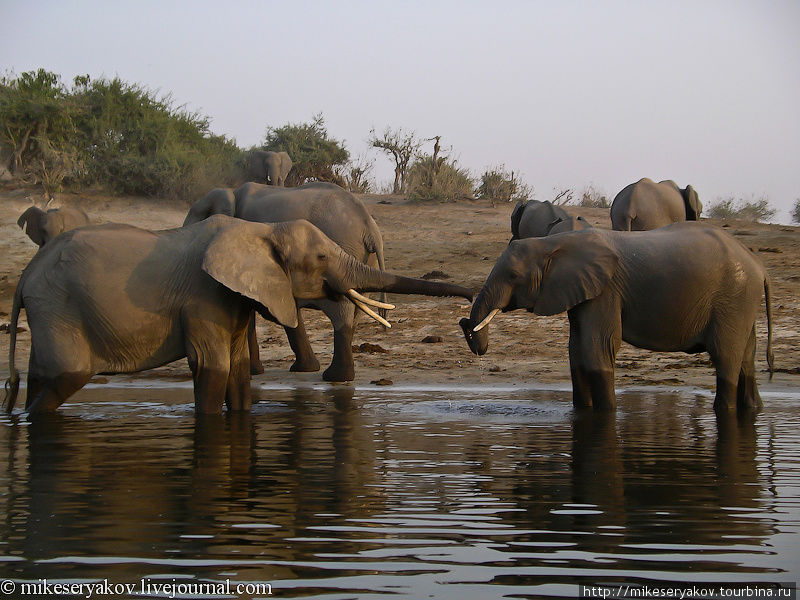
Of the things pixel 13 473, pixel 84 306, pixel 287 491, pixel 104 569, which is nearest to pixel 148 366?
pixel 84 306

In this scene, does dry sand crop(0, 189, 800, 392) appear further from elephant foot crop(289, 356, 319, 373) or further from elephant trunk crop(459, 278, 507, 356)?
elephant trunk crop(459, 278, 507, 356)

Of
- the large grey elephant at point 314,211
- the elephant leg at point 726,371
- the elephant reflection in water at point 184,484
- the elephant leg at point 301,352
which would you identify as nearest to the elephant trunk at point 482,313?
the elephant reflection in water at point 184,484

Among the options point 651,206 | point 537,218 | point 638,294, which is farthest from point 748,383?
point 537,218

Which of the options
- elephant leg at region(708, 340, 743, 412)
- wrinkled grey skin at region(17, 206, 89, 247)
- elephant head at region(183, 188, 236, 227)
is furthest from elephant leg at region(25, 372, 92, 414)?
wrinkled grey skin at region(17, 206, 89, 247)

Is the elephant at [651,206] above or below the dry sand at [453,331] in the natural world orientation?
above

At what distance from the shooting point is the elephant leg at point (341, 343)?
1012cm

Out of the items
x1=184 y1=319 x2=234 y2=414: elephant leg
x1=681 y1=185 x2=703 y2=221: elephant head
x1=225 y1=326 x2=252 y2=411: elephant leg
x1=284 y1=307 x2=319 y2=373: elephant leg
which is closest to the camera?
x1=184 y1=319 x2=234 y2=414: elephant leg

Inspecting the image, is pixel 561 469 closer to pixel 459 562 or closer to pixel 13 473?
pixel 459 562

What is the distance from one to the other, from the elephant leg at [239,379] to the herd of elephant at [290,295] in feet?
0.03

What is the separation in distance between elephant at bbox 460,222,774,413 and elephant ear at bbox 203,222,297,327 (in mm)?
1589

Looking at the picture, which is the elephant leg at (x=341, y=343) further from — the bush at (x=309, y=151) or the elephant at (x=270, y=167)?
the bush at (x=309, y=151)

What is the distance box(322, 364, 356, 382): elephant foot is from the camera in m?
10.1

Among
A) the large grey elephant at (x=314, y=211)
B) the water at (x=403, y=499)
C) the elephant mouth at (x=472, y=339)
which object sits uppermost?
the large grey elephant at (x=314, y=211)

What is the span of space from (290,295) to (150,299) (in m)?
0.91
